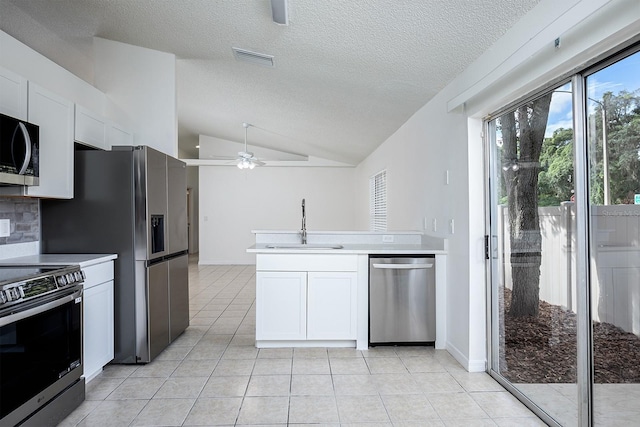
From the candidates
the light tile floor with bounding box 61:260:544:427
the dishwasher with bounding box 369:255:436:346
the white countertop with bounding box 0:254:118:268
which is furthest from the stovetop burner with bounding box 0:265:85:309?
the dishwasher with bounding box 369:255:436:346

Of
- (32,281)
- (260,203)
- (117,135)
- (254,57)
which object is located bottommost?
(32,281)

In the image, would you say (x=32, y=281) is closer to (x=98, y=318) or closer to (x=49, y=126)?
(x=98, y=318)

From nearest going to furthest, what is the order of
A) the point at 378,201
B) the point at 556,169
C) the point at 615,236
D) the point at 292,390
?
the point at 615,236
the point at 556,169
the point at 292,390
the point at 378,201

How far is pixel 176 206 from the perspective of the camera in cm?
349

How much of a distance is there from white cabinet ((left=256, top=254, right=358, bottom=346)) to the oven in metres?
1.38

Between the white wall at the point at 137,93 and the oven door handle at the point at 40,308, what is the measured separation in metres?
2.01

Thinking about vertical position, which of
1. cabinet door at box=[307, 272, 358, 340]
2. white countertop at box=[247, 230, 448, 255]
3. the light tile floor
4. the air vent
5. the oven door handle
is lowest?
the light tile floor

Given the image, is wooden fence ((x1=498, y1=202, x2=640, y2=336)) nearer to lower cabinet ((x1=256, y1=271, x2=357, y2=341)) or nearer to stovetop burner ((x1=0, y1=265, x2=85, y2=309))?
lower cabinet ((x1=256, y1=271, x2=357, y2=341))

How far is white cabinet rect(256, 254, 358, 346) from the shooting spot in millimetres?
3242

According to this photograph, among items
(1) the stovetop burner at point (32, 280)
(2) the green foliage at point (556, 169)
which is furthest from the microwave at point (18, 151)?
(2) the green foliage at point (556, 169)

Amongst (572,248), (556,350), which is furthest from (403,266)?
(572,248)

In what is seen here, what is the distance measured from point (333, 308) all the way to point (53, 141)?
244 cm

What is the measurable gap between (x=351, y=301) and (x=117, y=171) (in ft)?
7.08

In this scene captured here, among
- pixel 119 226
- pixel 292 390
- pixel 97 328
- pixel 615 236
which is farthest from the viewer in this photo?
pixel 119 226
